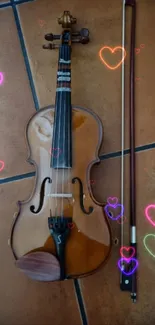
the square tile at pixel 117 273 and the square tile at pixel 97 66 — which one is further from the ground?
the square tile at pixel 97 66

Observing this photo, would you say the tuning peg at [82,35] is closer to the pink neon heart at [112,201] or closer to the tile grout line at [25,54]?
the tile grout line at [25,54]

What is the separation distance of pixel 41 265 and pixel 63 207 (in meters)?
0.27

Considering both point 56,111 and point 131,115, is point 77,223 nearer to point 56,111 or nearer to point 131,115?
point 56,111

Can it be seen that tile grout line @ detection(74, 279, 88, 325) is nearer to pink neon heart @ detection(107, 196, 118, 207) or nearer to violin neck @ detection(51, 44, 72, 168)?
pink neon heart @ detection(107, 196, 118, 207)

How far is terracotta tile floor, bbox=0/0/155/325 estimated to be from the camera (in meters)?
1.82

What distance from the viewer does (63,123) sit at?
5.24 ft

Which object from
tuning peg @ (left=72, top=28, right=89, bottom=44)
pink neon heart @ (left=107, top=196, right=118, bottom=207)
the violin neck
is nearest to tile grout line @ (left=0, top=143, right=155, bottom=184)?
pink neon heart @ (left=107, top=196, right=118, bottom=207)

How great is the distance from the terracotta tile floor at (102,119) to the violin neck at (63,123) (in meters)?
0.27

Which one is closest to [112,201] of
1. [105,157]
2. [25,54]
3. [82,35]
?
[105,157]

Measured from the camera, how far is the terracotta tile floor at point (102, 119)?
1.82m

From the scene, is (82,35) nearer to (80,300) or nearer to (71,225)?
(71,225)

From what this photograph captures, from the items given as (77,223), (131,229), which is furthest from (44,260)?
(131,229)

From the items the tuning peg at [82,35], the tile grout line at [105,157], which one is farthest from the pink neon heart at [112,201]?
the tuning peg at [82,35]

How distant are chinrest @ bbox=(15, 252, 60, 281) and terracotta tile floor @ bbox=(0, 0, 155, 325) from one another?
414 millimetres
